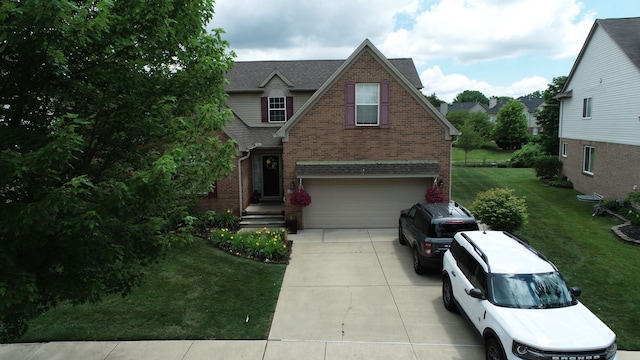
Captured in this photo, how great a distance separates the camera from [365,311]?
33.1 feet

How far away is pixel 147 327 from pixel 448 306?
272 inches

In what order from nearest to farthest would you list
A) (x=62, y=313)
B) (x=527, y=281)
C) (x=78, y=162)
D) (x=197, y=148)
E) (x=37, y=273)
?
(x=37, y=273) < (x=78, y=162) < (x=197, y=148) < (x=527, y=281) < (x=62, y=313)

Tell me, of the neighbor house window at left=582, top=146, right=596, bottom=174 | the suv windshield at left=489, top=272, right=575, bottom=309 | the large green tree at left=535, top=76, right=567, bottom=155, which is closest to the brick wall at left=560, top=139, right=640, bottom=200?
the neighbor house window at left=582, top=146, right=596, bottom=174

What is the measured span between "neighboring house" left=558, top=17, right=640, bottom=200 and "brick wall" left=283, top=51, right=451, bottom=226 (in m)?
8.96

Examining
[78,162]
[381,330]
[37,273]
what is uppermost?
[78,162]

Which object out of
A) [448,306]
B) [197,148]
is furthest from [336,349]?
[197,148]

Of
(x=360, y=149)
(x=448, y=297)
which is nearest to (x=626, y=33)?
(x=360, y=149)

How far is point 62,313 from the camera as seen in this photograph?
9.91 m

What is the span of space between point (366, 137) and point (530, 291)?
10389 mm

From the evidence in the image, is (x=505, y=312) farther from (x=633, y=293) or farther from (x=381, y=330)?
(x=633, y=293)

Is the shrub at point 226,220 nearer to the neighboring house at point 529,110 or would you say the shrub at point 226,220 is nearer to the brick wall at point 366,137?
the brick wall at point 366,137

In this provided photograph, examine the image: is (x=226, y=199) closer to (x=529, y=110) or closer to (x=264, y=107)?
(x=264, y=107)

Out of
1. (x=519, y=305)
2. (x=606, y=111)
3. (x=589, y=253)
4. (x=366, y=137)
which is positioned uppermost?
(x=606, y=111)

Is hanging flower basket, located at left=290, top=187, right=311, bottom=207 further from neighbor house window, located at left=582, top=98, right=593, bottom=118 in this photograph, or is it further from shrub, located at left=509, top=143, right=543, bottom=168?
shrub, located at left=509, top=143, right=543, bottom=168
